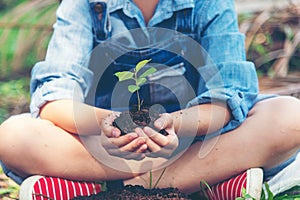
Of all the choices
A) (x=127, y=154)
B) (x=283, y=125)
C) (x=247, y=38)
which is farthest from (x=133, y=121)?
(x=247, y=38)

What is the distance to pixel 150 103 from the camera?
178 cm

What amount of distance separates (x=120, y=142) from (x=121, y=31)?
47 cm

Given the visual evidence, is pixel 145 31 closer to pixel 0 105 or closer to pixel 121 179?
pixel 121 179

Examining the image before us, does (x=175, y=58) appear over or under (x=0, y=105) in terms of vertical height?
over

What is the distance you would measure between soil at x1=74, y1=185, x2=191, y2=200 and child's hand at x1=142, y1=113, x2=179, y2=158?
3.9 inches

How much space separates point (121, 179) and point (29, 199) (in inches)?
10.6

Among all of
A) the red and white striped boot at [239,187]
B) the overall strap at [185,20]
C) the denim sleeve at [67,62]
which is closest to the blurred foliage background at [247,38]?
the denim sleeve at [67,62]

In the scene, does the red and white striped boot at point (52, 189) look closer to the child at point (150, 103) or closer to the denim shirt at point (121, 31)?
the child at point (150, 103)

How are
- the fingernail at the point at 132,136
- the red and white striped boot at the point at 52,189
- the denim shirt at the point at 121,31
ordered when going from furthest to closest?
the denim shirt at the point at 121,31, the red and white striped boot at the point at 52,189, the fingernail at the point at 132,136

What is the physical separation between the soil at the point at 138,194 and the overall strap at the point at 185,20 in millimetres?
503

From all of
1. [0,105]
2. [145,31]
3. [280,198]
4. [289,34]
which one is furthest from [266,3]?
[280,198]

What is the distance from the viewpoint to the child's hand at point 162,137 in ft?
4.65

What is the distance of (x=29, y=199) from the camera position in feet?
5.10

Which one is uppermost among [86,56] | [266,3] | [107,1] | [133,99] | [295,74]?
[107,1]
